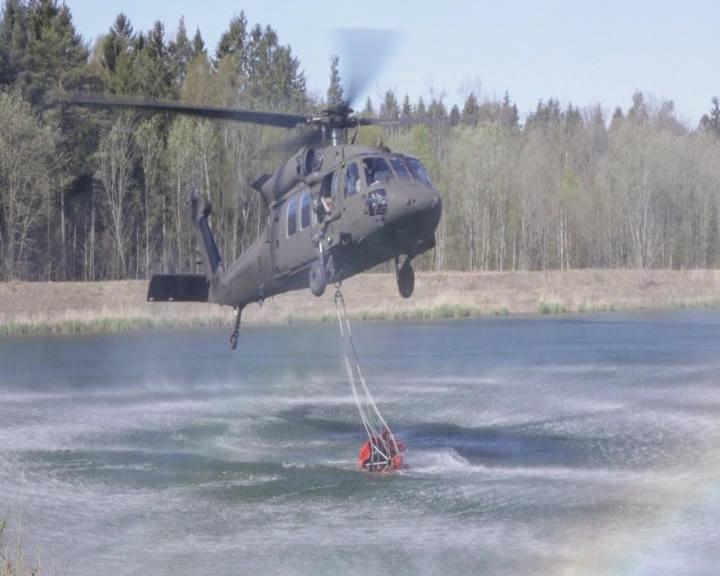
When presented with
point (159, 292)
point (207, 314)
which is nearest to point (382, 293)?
point (207, 314)

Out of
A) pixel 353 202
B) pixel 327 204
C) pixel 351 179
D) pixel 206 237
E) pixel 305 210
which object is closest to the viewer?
pixel 353 202

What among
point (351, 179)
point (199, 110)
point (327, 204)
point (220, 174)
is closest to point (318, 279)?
point (327, 204)

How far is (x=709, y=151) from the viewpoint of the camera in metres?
80.9

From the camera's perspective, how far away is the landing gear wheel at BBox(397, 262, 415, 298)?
17.5 m

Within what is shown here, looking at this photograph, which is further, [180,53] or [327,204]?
[180,53]

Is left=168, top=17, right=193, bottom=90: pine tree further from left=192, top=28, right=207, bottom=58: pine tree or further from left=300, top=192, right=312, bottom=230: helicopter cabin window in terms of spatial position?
left=300, top=192, right=312, bottom=230: helicopter cabin window

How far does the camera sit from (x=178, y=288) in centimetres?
2252

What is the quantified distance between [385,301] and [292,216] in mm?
34096

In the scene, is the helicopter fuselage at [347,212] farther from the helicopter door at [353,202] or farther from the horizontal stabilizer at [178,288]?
the horizontal stabilizer at [178,288]

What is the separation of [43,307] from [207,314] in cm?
637

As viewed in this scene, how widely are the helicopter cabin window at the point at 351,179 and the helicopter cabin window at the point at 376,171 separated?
0.17 metres

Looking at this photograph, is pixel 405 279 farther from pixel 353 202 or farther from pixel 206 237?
pixel 206 237

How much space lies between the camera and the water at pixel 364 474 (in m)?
16.7

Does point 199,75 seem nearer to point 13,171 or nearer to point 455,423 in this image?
point 13,171
